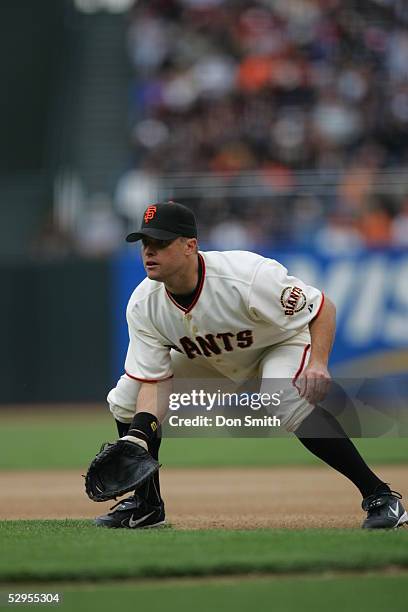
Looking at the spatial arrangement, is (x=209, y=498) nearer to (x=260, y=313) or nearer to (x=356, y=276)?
(x=260, y=313)

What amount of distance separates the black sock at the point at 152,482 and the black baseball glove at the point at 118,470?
4.6 inches

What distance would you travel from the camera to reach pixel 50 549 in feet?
14.1

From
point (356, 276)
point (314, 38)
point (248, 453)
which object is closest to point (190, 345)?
point (248, 453)

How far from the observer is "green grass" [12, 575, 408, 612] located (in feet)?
11.0

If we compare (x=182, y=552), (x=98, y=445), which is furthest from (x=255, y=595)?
(x=98, y=445)

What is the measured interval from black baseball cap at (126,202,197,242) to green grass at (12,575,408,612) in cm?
170

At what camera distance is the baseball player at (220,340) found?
16.0ft

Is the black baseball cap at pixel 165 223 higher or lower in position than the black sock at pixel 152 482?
higher

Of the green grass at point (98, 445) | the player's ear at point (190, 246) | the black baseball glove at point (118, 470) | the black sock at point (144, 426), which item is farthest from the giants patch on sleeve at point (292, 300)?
the green grass at point (98, 445)

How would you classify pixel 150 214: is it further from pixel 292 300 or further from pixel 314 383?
pixel 314 383

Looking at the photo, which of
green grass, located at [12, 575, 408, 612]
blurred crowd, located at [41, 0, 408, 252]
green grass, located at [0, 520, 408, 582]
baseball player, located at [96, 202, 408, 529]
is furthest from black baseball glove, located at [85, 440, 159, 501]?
blurred crowd, located at [41, 0, 408, 252]

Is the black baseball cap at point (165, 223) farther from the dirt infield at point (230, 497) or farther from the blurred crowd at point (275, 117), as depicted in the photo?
the blurred crowd at point (275, 117)

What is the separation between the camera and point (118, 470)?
498 cm

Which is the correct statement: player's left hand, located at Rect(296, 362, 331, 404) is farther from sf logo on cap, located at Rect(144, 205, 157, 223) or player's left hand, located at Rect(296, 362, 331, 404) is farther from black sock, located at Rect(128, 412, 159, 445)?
sf logo on cap, located at Rect(144, 205, 157, 223)
